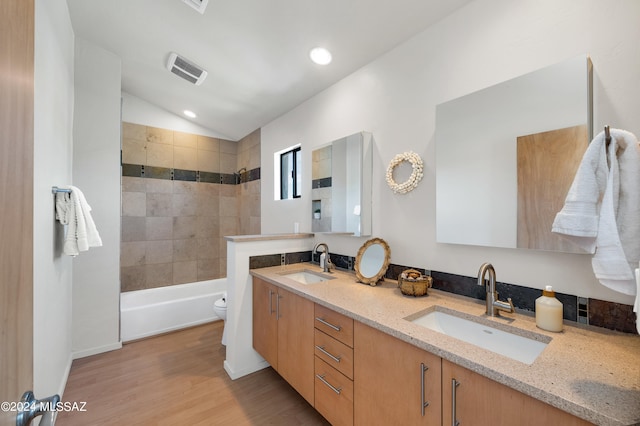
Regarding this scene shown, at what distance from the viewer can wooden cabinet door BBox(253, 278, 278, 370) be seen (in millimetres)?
1988

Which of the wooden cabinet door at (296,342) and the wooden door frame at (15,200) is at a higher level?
the wooden door frame at (15,200)

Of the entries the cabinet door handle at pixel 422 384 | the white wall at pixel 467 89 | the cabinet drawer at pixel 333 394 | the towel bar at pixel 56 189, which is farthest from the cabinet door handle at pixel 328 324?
the towel bar at pixel 56 189

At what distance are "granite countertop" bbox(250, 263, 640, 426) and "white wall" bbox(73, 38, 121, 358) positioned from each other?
7.99 ft

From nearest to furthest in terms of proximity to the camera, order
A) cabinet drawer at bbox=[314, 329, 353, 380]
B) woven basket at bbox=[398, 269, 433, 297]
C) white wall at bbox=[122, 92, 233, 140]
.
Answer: cabinet drawer at bbox=[314, 329, 353, 380] < woven basket at bbox=[398, 269, 433, 297] < white wall at bbox=[122, 92, 233, 140]

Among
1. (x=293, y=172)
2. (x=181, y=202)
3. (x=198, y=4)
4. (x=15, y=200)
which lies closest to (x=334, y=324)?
(x=15, y=200)

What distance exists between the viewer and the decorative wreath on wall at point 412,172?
5.65 feet

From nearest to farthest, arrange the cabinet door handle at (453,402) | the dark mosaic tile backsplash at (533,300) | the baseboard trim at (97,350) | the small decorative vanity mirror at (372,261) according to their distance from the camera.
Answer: the cabinet door handle at (453,402)
the dark mosaic tile backsplash at (533,300)
the small decorative vanity mirror at (372,261)
the baseboard trim at (97,350)

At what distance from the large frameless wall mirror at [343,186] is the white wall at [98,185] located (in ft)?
6.76

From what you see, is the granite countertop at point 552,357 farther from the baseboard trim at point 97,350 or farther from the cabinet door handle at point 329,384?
the baseboard trim at point 97,350

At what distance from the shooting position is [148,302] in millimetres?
3441

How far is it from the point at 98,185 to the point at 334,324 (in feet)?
8.89

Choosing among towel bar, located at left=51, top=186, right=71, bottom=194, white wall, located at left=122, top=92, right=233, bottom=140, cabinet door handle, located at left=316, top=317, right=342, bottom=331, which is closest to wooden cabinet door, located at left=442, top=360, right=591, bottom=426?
cabinet door handle, located at left=316, top=317, right=342, bottom=331

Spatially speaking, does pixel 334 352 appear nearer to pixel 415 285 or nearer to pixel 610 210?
pixel 415 285

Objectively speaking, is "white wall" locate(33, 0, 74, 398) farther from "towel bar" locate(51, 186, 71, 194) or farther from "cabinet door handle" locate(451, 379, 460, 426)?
"cabinet door handle" locate(451, 379, 460, 426)
